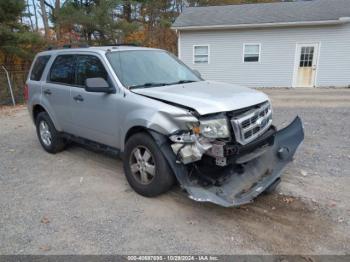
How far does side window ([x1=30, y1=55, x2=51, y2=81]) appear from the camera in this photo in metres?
5.60

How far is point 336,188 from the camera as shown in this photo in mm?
3980

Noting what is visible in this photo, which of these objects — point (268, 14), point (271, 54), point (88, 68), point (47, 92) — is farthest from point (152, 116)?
point (268, 14)

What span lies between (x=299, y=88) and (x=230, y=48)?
14.1ft

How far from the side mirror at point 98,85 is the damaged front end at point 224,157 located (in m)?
1.08

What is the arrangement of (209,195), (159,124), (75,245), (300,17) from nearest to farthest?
(75,245) < (209,195) < (159,124) < (300,17)

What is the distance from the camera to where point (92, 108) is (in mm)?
4398

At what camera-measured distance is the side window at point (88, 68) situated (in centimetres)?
429

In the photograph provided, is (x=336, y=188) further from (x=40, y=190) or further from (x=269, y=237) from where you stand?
(x=40, y=190)

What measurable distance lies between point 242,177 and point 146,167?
1218 millimetres

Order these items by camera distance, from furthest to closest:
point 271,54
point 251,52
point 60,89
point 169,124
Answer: point 251,52, point 271,54, point 60,89, point 169,124

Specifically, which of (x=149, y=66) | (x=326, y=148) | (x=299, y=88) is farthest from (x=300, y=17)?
(x=149, y=66)

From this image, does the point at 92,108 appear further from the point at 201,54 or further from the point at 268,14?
the point at 268,14

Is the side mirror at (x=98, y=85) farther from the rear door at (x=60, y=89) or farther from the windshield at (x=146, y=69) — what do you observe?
the rear door at (x=60, y=89)

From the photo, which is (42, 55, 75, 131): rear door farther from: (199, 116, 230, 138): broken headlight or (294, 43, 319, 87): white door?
(294, 43, 319, 87): white door
